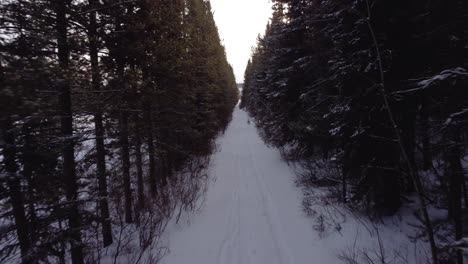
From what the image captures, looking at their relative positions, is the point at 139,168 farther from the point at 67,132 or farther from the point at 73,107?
the point at 67,132

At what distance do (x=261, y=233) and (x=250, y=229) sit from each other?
39 centimetres

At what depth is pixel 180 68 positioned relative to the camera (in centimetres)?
962

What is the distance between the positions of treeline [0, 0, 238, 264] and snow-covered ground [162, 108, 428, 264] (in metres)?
1.09

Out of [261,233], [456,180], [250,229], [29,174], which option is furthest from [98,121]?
[456,180]

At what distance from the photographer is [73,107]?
6.48 m

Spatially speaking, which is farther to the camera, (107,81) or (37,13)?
(107,81)

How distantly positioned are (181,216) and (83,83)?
5303mm

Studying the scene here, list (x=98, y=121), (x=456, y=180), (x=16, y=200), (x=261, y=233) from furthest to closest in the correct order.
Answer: (x=261, y=233) → (x=98, y=121) → (x=456, y=180) → (x=16, y=200)

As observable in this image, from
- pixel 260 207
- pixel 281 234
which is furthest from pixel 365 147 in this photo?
pixel 260 207

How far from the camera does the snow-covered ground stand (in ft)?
21.0

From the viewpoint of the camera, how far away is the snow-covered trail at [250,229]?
257 inches

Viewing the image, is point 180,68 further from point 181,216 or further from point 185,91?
point 181,216

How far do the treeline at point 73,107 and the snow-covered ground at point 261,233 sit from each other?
109cm

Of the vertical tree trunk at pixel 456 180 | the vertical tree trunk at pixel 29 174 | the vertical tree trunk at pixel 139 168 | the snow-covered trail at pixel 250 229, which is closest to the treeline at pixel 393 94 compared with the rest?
the vertical tree trunk at pixel 456 180
